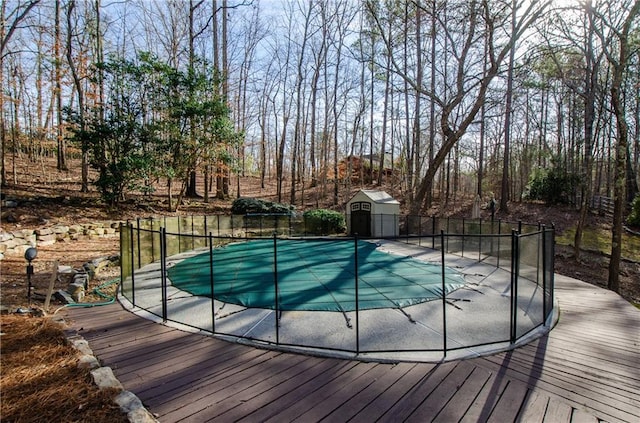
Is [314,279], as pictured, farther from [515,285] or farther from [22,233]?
[22,233]

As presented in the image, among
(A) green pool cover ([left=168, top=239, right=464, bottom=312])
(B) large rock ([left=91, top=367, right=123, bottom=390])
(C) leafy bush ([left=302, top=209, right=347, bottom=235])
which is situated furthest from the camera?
(C) leafy bush ([left=302, top=209, right=347, bottom=235])

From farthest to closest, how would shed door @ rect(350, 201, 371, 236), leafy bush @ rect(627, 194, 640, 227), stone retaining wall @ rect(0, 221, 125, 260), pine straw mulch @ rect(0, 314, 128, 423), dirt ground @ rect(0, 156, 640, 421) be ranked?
leafy bush @ rect(627, 194, 640, 227), shed door @ rect(350, 201, 371, 236), stone retaining wall @ rect(0, 221, 125, 260), dirt ground @ rect(0, 156, 640, 421), pine straw mulch @ rect(0, 314, 128, 423)

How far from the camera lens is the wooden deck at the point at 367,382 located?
2.49 m

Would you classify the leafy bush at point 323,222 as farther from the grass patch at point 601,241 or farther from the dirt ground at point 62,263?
the grass patch at point 601,241

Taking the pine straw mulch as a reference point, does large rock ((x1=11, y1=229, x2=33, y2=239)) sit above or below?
above

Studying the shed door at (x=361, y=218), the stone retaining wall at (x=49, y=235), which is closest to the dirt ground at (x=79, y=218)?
the stone retaining wall at (x=49, y=235)

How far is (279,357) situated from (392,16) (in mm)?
14063

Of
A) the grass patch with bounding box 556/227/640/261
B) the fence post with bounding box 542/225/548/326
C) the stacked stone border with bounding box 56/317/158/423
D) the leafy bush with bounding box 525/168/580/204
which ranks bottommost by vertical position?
the grass patch with bounding box 556/227/640/261

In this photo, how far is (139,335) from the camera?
3.95 metres

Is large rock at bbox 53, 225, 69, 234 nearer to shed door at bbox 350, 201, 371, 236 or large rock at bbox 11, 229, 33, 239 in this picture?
large rock at bbox 11, 229, 33, 239

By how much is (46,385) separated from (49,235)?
26.1 ft

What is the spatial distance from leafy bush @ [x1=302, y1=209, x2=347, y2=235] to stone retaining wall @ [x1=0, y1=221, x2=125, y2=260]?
23.9ft

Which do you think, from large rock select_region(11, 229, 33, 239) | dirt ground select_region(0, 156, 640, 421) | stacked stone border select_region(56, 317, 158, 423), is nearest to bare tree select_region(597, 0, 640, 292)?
dirt ground select_region(0, 156, 640, 421)

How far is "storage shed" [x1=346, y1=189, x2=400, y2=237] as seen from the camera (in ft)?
42.0
